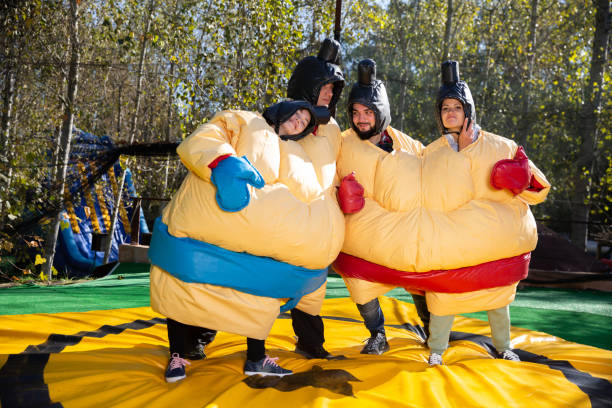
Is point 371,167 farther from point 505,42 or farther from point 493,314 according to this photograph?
point 505,42

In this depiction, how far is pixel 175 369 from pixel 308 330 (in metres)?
0.72

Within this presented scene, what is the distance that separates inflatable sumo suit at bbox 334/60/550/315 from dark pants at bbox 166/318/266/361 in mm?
663

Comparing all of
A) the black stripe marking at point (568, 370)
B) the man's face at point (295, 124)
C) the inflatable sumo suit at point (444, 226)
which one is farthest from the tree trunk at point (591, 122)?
the man's face at point (295, 124)

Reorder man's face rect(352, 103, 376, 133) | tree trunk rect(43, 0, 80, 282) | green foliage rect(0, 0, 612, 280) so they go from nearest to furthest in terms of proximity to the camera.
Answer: man's face rect(352, 103, 376, 133) → green foliage rect(0, 0, 612, 280) → tree trunk rect(43, 0, 80, 282)

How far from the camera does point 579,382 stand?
211 cm

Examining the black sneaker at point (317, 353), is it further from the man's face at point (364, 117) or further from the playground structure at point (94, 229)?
the playground structure at point (94, 229)

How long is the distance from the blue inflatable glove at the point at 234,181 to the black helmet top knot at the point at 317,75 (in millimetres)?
850

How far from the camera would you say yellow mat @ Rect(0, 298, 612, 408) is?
5.80ft

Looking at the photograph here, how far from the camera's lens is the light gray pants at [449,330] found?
2482mm

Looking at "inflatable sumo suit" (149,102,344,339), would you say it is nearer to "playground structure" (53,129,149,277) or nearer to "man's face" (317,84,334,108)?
"man's face" (317,84,334,108)

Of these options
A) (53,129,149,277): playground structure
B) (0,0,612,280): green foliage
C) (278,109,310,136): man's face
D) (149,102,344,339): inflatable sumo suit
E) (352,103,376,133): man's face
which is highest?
(0,0,612,280): green foliage

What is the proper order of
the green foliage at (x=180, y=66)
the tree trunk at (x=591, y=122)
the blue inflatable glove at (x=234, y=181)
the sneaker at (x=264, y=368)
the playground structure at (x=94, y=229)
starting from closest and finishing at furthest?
the blue inflatable glove at (x=234, y=181), the sneaker at (x=264, y=368), the green foliage at (x=180, y=66), the tree trunk at (x=591, y=122), the playground structure at (x=94, y=229)

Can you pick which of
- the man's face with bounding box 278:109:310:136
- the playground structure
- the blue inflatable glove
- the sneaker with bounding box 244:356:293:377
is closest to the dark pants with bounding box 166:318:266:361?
the sneaker with bounding box 244:356:293:377

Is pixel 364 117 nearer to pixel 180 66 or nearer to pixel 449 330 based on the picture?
pixel 449 330
